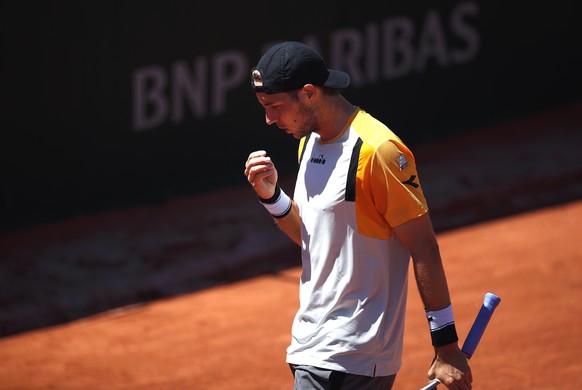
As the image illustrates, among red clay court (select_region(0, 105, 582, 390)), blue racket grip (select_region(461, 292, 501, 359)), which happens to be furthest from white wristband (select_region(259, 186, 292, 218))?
red clay court (select_region(0, 105, 582, 390))

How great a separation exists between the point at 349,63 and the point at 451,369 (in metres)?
7.11

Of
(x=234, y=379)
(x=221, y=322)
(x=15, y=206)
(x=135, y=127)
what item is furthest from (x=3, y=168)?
(x=234, y=379)

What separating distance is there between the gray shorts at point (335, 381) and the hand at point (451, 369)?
23cm

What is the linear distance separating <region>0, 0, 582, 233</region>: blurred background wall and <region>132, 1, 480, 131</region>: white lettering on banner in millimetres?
13

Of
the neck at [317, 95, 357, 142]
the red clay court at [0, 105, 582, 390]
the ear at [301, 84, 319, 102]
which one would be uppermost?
the ear at [301, 84, 319, 102]

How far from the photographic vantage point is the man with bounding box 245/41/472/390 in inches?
144

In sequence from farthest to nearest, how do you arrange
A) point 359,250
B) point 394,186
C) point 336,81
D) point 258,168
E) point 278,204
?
point 278,204, point 258,168, point 336,81, point 359,250, point 394,186

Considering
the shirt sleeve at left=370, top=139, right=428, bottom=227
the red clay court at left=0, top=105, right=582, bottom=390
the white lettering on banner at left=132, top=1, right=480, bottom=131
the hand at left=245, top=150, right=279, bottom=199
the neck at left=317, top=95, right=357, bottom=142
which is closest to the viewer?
the shirt sleeve at left=370, top=139, right=428, bottom=227

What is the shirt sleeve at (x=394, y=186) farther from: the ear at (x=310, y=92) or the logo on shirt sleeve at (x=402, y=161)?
the ear at (x=310, y=92)

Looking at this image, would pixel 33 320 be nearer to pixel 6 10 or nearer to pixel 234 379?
pixel 234 379

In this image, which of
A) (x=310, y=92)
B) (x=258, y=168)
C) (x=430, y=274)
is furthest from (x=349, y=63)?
(x=430, y=274)

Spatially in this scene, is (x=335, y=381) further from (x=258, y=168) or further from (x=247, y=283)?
(x=247, y=283)

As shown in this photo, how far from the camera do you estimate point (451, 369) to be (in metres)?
3.64

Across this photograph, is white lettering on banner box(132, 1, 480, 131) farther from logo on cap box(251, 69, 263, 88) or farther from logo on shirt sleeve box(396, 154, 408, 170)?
logo on shirt sleeve box(396, 154, 408, 170)
